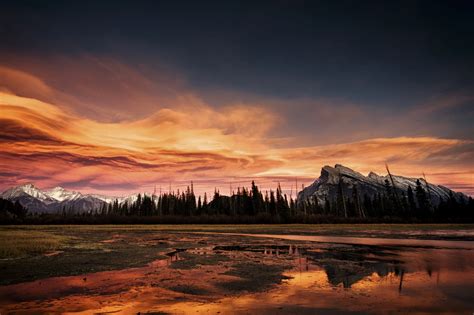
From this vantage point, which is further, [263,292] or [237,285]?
[237,285]

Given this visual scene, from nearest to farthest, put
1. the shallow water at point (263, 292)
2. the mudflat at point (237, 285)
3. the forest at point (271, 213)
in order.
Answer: the shallow water at point (263, 292)
the mudflat at point (237, 285)
the forest at point (271, 213)

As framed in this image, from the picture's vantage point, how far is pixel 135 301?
11.0 meters

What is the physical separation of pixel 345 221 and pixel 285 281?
8278 centimetres

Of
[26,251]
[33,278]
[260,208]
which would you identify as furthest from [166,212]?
[33,278]

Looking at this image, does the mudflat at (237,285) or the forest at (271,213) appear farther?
the forest at (271,213)

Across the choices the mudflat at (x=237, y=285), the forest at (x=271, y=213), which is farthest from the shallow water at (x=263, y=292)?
the forest at (x=271, y=213)

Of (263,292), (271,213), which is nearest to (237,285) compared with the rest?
(263,292)

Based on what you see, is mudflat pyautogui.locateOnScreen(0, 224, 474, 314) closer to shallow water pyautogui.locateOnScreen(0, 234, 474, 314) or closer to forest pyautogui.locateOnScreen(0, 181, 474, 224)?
shallow water pyautogui.locateOnScreen(0, 234, 474, 314)

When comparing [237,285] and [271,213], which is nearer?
[237,285]

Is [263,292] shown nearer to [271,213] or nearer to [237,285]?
[237,285]

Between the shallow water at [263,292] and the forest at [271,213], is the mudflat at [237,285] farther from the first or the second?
the forest at [271,213]

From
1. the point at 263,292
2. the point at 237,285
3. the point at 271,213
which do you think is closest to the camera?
the point at 263,292

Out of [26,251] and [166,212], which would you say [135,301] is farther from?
[166,212]

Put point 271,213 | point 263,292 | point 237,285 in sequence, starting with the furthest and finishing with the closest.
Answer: point 271,213, point 237,285, point 263,292
